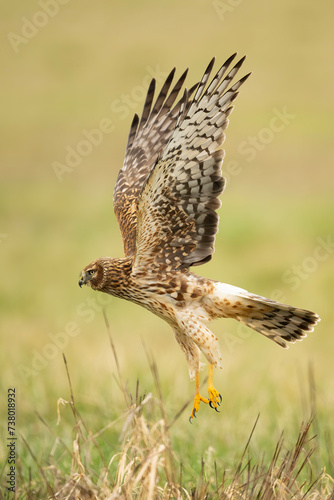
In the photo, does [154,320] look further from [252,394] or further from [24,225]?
[24,225]

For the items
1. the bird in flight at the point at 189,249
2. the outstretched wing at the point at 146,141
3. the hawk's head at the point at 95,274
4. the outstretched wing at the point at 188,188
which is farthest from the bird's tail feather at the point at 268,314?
the outstretched wing at the point at 146,141

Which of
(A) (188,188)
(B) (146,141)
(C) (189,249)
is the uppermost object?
(B) (146,141)

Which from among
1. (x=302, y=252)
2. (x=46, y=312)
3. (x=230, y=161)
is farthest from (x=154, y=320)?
(x=230, y=161)

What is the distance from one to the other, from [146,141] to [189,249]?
5.01 feet

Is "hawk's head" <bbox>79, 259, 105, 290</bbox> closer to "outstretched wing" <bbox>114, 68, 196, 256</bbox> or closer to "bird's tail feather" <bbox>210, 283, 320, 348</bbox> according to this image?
"bird's tail feather" <bbox>210, 283, 320, 348</bbox>

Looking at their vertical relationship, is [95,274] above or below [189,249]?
below

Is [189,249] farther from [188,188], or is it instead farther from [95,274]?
[95,274]

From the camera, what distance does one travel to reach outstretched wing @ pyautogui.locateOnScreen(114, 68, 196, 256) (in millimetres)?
5414

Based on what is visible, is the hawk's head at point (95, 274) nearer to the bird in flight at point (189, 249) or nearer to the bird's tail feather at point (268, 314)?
the bird in flight at point (189, 249)

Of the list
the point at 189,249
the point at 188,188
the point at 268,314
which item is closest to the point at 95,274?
the point at 189,249

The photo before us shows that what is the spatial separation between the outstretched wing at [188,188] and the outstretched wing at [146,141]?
91 centimetres

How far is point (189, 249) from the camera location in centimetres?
438

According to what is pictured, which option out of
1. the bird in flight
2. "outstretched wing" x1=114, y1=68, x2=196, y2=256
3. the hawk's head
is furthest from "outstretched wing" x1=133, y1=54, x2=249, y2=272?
"outstretched wing" x1=114, y1=68, x2=196, y2=256

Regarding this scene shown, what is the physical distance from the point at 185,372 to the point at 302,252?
6.39 m
